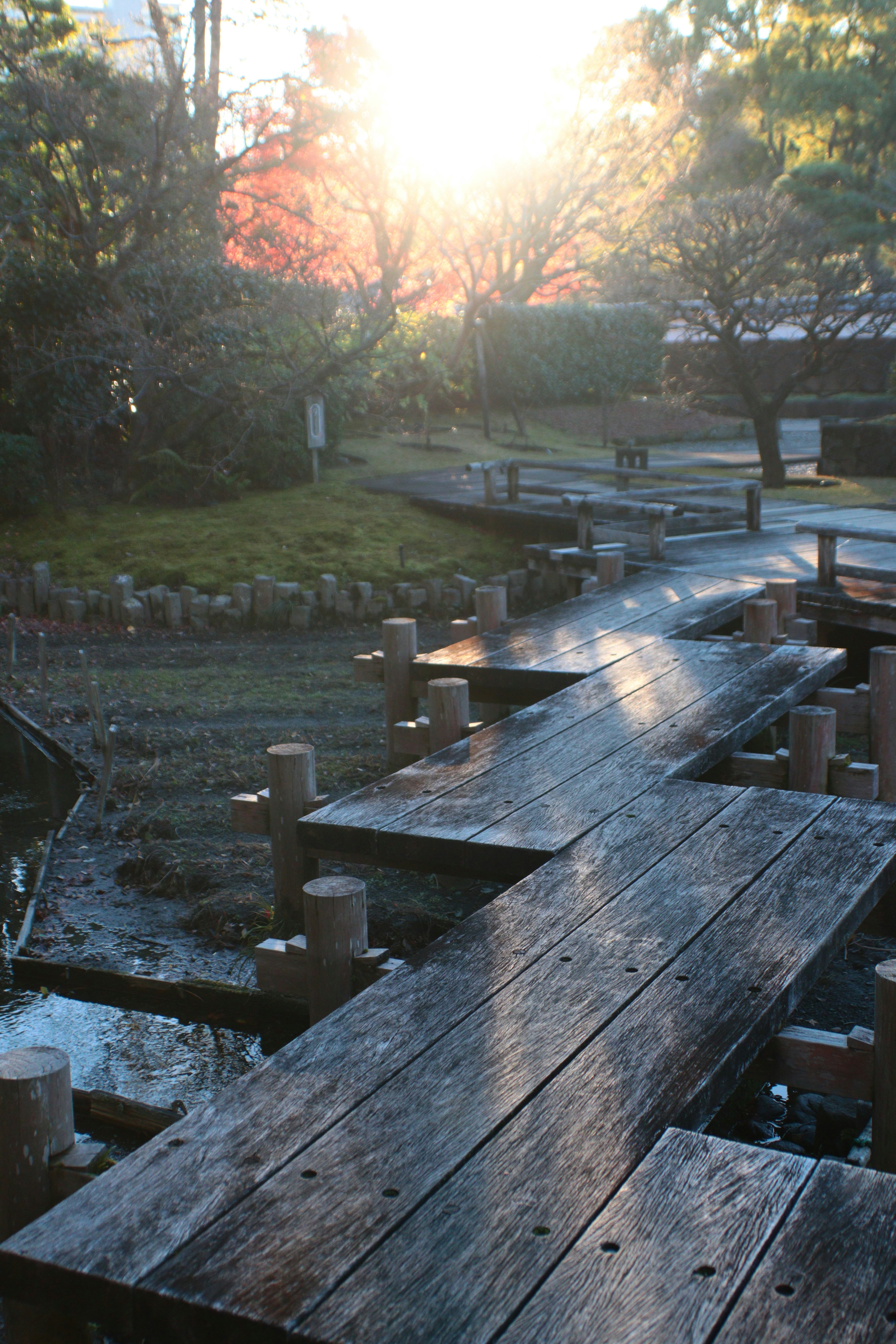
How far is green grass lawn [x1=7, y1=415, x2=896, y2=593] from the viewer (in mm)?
12898

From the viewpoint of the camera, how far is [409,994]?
3080mm

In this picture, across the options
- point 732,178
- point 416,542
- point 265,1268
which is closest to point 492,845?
point 265,1268

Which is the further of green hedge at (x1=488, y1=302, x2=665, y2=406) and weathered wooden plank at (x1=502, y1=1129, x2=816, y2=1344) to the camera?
green hedge at (x1=488, y1=302, x2=665, y2=406)

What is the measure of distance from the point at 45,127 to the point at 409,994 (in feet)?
51.5

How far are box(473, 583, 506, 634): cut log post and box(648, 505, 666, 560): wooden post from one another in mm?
2887

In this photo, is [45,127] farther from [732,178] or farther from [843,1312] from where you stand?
[732,178]

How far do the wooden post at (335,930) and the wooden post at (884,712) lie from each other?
3.87 meters

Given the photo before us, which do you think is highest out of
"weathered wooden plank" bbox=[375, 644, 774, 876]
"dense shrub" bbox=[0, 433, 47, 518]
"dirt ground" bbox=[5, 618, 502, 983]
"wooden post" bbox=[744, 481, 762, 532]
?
"dense shrub" bbox=[0, 433, 47, 518]

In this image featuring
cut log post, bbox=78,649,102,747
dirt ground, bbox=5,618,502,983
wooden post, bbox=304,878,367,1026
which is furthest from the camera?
cut log post, bbox=78,649,102,747

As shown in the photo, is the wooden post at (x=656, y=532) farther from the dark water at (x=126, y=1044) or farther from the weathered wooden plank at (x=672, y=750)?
the dark water at (x=126, y=1044)

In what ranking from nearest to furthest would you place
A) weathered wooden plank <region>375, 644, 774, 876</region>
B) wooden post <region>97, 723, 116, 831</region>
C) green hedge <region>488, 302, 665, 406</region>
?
weathered wooden plank <region>375, 644, 774, 876</region>, wooden post <region>97, 723, 116, 831</region>, green hedge <region>488, 302, 665, 406</region>

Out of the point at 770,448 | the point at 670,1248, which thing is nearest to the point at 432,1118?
the point at 670,1248

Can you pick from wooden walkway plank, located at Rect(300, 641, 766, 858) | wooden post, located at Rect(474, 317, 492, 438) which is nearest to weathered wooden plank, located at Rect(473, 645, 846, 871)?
wooden walkway plank, located at Rect(300, 641, 766, 858)

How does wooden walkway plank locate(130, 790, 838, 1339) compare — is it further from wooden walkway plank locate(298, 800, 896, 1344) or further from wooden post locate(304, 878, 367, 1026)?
wooden post locate(304, 878, 367, 1026)
